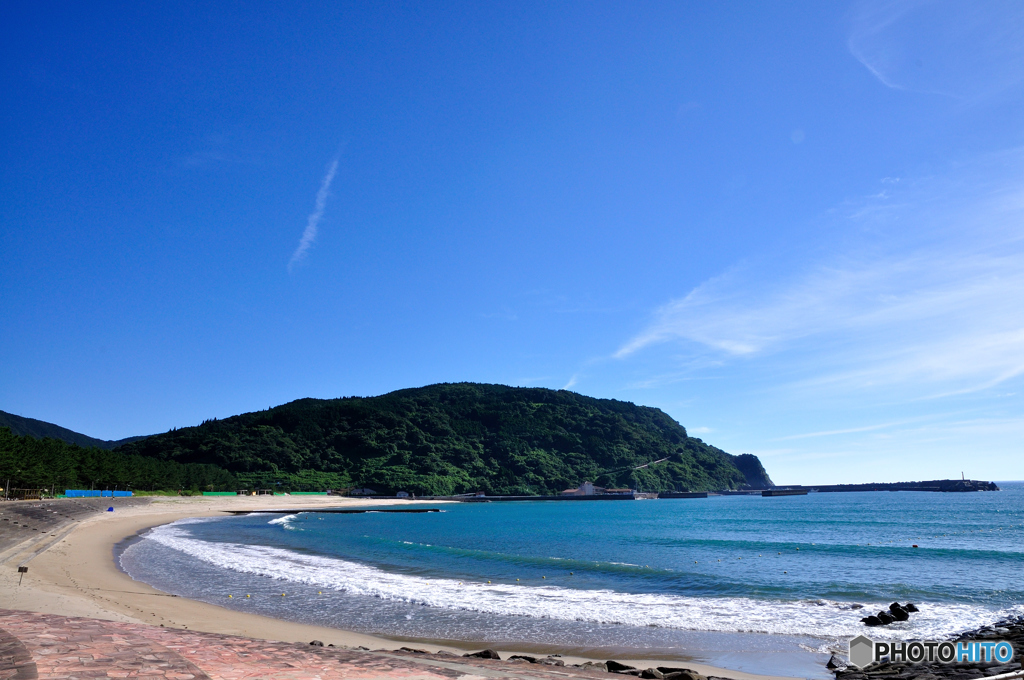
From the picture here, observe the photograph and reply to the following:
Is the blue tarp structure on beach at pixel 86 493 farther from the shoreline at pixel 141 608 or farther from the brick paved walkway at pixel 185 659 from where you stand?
the brick paved walkway at pixel 185 659

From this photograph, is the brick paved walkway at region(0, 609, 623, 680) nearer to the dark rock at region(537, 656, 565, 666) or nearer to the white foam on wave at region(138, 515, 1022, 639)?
the dark rock at region(537, 656, 565, 666)

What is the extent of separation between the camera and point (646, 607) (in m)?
21.3

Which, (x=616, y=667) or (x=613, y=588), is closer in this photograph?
(x=616, y=667)

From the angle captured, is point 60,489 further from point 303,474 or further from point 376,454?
point 376,454

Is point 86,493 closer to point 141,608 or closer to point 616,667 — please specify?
point 141,608

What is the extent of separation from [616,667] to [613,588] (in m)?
12.7

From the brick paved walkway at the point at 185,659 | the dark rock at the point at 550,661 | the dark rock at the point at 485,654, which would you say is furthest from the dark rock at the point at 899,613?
the dark rock at the point at 485,654

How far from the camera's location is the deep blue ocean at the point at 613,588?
17281 millimetres

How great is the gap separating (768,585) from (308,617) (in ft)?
66.7

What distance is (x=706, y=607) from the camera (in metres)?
21.4

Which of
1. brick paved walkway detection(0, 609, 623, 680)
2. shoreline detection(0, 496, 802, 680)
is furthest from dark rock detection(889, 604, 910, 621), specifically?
brick paved walkway detection(0, 609, 623, 680)

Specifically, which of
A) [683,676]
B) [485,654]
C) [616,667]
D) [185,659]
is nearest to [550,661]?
[616,667]

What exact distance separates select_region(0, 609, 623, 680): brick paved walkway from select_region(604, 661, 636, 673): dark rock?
47.5 inches

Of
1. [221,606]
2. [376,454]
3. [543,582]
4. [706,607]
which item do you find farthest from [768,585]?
[376,454]
